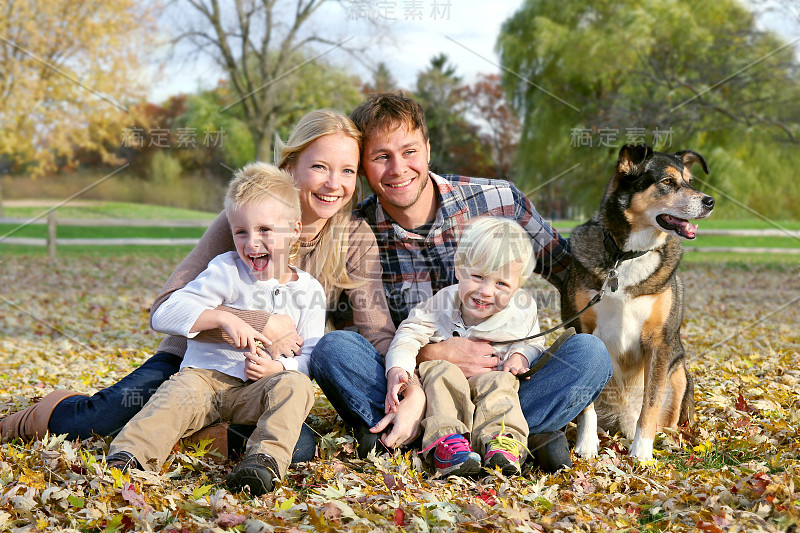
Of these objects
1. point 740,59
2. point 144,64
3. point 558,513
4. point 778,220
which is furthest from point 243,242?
point 778,220

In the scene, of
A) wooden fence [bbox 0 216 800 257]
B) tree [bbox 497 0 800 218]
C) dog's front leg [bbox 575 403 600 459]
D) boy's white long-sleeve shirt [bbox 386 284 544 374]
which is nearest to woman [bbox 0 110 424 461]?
boy's white long-sleeve shirt [bbox 386 284 544 374]

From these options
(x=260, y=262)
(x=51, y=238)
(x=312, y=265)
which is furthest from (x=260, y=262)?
(x=51, y=238)

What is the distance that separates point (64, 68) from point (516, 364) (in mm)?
17742

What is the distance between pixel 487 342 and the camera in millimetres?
3264

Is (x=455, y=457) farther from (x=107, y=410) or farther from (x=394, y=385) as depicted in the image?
(x=107, y=410)

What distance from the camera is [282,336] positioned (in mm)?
3172

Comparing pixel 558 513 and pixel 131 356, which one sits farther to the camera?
pixel 131 356

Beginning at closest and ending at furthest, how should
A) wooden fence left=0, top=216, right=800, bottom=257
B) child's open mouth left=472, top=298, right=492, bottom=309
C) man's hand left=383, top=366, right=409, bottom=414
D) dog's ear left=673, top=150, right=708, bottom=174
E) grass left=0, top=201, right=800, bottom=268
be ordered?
man's hand left=383, top=366, right=409, bottom=414 → child's open mouth left=472, top=298, right=492, bottom=309 → dog's ear left=673, top=150, right=708, bottom=174 → wooden fence left=0, top=216, right=800, bottom=257 → grass left=0, top=201, right=800, bottom=268

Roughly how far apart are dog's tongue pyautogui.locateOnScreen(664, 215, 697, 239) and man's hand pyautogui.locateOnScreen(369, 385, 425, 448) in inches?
62.5

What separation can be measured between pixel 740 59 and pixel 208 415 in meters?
14.5

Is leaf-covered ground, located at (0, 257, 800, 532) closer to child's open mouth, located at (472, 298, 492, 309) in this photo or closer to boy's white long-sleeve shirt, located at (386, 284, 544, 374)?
boy's white long-sleeve shirt, located at (386, 284, 544, 374)

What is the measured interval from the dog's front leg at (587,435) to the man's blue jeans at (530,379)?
8.8 inches

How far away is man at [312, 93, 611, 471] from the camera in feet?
10.3

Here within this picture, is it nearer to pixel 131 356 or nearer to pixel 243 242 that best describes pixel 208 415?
pixel 243 242
